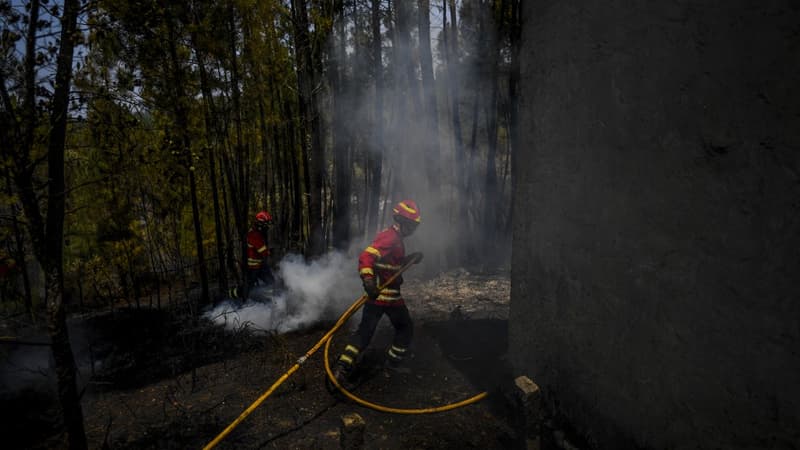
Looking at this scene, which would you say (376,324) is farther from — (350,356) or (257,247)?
A: (257,247)

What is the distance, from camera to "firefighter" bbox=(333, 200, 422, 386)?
175 inches

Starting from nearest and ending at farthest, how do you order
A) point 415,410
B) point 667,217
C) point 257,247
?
1. point 667,217
2. point 415,410
3. point 257,247

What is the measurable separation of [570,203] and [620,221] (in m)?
0.52

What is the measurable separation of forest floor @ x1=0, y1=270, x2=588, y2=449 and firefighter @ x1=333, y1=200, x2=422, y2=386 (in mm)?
365

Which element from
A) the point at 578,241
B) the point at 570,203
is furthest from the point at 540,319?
the point at 570,203

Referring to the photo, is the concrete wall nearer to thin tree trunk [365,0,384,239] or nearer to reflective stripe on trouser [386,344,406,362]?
reflective stripe on trouser [386,344,406,362]

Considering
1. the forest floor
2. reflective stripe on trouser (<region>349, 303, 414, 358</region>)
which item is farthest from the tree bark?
reflective stripe on trouser (<region>349, 303, 414, 358</region>)

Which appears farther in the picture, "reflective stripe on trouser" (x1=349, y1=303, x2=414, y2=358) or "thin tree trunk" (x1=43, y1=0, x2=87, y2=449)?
"reflective stripe on trouser" (x1=349, y1=303, x2=414, y2=358)

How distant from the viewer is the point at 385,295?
4617 mm

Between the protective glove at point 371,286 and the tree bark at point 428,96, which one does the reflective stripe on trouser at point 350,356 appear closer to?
the protective glove at point 371,286

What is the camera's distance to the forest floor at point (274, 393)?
11.9 ft

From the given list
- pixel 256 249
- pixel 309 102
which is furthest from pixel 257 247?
pixel 309 102

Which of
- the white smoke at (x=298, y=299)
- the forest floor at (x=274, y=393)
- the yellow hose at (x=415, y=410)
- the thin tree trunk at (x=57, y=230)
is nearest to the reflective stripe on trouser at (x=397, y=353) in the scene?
the forest floor at (x=274, y=393)

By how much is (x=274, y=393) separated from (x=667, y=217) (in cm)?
427
